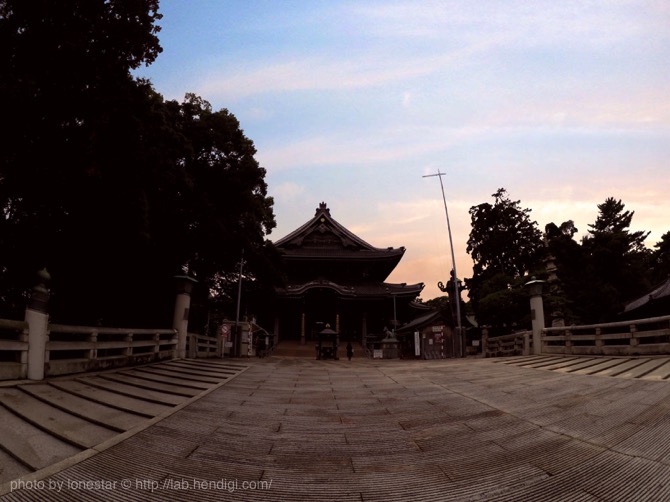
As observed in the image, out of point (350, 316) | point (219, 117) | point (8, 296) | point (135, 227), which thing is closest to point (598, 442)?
point (135, 227)

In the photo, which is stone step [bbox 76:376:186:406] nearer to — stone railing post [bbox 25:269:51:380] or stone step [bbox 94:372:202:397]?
stone step [bbox 94:372:202:397]

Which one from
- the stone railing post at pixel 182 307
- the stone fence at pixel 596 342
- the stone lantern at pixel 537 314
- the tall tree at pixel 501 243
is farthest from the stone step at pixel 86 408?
the tall tree at pixel 501 243

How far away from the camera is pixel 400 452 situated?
12.2 ft

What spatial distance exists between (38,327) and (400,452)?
7262 millimetres

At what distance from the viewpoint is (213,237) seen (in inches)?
506

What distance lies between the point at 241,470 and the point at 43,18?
8.26 m

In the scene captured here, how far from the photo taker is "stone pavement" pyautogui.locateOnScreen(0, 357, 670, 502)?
288cm

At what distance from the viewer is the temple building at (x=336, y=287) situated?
28547 mm

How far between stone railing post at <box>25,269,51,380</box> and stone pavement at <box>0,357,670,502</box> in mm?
3365

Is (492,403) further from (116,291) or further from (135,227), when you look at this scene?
(116,291)

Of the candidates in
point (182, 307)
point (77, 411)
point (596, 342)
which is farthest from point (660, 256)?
point (77, 411)

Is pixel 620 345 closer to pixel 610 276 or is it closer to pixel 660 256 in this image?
pixel 610 276

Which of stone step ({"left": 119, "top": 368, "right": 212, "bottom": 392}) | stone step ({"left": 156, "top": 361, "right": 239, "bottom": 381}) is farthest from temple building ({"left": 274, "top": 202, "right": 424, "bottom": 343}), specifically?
stone step ({"left": 119, "top": 368, "right": 212, "bottom": 392})

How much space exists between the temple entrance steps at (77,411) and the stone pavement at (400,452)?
0.30 metres
